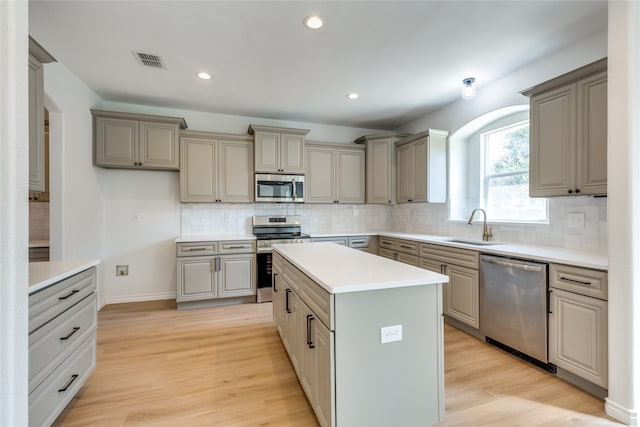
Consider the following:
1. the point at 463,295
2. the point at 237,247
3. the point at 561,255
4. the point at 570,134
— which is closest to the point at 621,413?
the point at 561,255

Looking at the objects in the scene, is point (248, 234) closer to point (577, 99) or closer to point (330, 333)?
point (330, 333)

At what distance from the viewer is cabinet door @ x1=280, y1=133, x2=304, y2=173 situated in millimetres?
4176

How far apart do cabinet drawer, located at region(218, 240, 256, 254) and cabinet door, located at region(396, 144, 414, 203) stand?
234 centimetres

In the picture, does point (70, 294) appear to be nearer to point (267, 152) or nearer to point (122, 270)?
point (122, 270)

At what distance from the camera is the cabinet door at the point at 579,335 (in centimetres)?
184

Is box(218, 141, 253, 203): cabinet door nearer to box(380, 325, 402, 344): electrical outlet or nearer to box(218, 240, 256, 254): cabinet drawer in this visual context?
box(218, 240, 256, 254): cabinet drawer

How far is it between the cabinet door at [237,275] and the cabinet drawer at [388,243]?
190 centimetres

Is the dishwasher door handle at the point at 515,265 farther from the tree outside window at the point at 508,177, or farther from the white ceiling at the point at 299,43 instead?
the white ceiling at the point at 299,43

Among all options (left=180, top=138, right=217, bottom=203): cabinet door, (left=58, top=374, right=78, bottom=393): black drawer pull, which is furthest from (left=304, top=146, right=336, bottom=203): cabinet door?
(left=58, top=374, right=78, bottom=393): black drawer pull

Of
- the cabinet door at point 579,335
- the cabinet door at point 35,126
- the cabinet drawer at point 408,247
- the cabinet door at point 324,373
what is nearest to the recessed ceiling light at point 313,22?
the cabinet door at point 35,126

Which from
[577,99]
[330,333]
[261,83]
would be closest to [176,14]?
[261,83]

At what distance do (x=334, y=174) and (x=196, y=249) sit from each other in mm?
2294

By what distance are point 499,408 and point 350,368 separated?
1.17 m

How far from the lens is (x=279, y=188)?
420 cm
